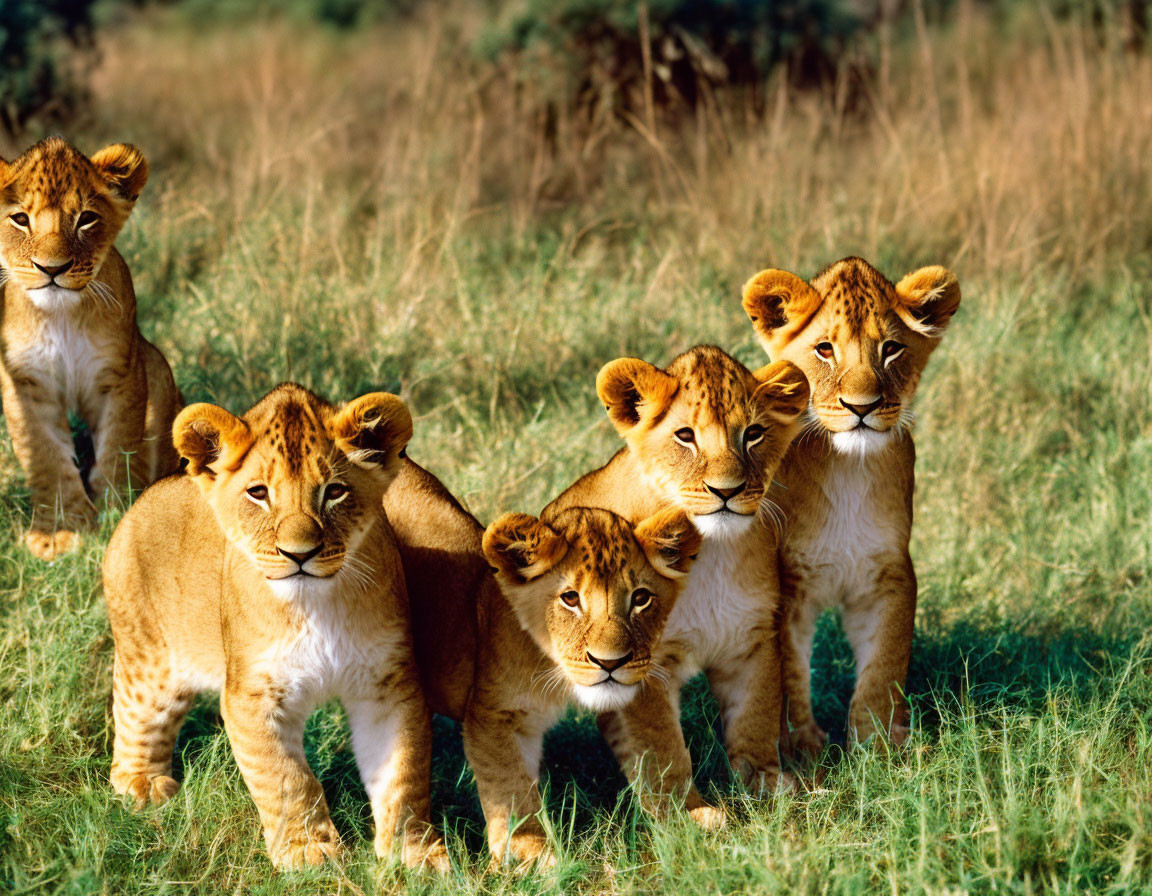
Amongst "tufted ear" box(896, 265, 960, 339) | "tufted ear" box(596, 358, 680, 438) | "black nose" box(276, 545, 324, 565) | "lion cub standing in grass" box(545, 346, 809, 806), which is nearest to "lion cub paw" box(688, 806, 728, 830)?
"lion cub standing in grass" box(545, 346, 809, 806)

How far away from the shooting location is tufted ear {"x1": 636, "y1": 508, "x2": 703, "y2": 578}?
3197 mm

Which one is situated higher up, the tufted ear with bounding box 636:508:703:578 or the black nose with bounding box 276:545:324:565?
the black nose with bounding box 276:545:324:565

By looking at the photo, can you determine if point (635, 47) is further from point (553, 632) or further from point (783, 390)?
point (553, 632)

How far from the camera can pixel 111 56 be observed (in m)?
11.5

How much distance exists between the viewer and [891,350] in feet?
11.3

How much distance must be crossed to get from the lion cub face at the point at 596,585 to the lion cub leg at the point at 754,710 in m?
0.33

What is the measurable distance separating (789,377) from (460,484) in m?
2.01

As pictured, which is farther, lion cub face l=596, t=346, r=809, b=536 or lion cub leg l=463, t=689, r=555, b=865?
lion cub leg l=463, t=689, r=555, b=865

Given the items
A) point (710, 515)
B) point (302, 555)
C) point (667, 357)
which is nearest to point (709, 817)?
point (710, 515)

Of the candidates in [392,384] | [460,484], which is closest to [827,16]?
[392,384]

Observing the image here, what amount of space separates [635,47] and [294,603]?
22.2 ft

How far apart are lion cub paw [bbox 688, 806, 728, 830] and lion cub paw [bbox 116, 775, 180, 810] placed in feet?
4.66

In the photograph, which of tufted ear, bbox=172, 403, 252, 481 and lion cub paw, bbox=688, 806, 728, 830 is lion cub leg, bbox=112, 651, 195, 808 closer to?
tufted ear, bbox=172, 403, 252, 481

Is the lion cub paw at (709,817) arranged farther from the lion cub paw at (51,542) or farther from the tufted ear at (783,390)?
the lion cub paw at (51,542)
